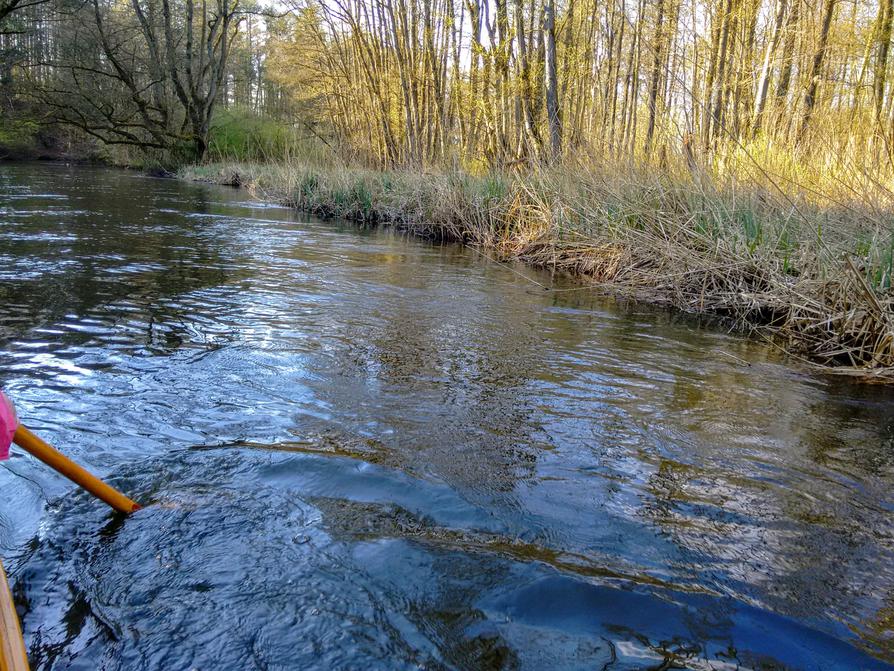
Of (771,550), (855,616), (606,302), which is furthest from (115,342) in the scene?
(606,302)

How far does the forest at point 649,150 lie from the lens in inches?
171

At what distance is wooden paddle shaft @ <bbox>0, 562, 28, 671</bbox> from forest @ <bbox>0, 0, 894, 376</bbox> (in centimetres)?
387

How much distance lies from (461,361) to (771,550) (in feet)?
6.20

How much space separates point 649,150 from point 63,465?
677 cm

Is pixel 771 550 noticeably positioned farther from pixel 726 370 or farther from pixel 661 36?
pixel 661 36

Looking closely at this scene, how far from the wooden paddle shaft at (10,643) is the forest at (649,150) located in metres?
3.87

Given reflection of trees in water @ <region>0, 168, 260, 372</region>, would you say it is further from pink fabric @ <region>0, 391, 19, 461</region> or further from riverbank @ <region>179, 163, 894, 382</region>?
riverbank @ <region>179, 163, 894, 382</region>

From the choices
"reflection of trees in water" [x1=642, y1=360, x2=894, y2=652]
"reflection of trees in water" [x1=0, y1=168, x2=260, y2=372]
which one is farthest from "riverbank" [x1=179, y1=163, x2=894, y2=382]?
"reflection of trees in water" [x1=0, y1=168, x2=260, y2=372]

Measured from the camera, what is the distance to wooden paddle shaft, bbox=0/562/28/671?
561 millimetres

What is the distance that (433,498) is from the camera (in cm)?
188

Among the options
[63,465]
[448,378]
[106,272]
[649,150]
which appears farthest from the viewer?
[649,150]

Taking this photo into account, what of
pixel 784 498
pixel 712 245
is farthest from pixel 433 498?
pixel 712 245

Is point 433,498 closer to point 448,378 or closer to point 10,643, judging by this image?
point 448,378

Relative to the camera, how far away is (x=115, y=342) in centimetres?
330
